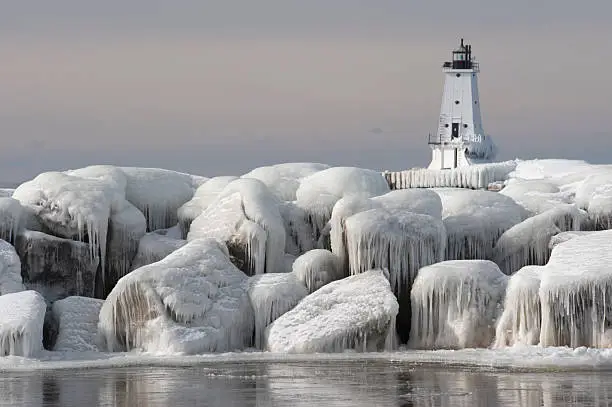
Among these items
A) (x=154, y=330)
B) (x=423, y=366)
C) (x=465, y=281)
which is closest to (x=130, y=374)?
(x=154, y=330)

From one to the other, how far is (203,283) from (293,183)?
9.39 m

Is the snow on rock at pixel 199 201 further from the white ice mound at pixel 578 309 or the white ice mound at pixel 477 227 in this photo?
the white ice mound at pixel 578 309

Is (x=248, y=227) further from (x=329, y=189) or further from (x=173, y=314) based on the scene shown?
(x=173, y=314)

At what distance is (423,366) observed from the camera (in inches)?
1567

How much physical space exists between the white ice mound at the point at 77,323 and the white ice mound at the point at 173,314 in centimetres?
57

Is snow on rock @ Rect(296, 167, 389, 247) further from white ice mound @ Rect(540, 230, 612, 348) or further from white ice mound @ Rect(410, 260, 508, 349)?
white ice mound @ Rect(540, 230, 612, 348)

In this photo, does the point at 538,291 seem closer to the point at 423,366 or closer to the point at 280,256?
the point at 423,366

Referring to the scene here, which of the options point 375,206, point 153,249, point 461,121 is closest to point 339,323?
point 375,206

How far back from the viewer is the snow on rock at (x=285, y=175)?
173ft

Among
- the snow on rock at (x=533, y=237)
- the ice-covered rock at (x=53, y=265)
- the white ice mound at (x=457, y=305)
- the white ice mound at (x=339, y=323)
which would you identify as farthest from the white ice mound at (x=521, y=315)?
the ice-covered rock at (x=53, y=265)

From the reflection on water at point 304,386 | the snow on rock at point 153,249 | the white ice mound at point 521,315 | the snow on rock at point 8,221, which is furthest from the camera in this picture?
the snow on rock at point 153,249

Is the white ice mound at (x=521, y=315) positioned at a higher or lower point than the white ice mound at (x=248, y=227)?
lower

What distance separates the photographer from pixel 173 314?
4388cm

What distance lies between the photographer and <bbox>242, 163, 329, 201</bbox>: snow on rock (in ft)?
173
